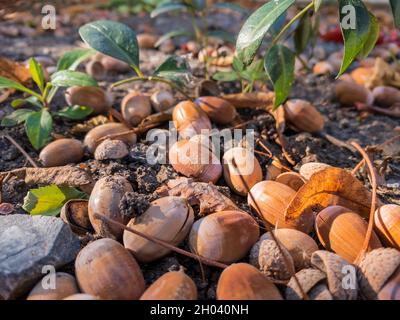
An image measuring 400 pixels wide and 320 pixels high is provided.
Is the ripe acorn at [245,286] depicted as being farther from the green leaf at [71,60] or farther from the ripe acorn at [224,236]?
the green leaf at [71,60]

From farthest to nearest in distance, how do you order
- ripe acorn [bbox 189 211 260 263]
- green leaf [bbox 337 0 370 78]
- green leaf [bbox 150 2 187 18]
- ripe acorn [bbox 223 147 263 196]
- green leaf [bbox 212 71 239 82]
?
green leaf [bbox 150 2 187 18], green leaf [bbox 212 71 239 82], ripe acorn [bbox 223 147 263 196], green leaf [bbox 337 0 370 78], ripe acorn [bbox 189 211 260 263]

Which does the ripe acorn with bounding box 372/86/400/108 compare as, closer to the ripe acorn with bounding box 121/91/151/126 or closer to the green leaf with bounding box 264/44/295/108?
the green leaf with bounding box 264/44/295/108

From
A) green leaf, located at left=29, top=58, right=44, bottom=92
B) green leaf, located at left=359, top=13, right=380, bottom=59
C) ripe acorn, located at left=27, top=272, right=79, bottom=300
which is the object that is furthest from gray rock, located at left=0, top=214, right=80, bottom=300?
green leaf, located at left=359, top=13, right=380, bottom=59

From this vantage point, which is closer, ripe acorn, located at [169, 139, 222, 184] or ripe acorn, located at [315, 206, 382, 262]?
ripe acorn, located at [315, 206, 382, 262]

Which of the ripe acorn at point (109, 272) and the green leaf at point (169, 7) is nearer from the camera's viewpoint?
the ripe acorn at point (109, 272)

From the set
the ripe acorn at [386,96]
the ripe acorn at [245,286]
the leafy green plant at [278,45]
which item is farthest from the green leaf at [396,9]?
the ripe acorn at [386,96]

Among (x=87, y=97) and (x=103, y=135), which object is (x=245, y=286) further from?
Result: (x=87, y=97)

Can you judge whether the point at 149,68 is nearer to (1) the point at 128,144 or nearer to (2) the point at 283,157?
(1) the point at 128,144
